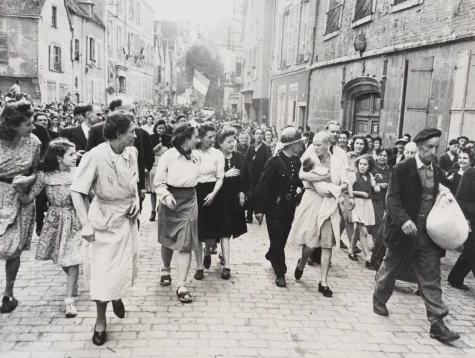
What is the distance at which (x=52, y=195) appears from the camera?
4.77m

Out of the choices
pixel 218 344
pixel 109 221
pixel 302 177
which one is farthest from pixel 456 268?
pixel 109 221

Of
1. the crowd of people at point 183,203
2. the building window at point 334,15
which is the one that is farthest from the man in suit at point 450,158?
the building window at point 334,15

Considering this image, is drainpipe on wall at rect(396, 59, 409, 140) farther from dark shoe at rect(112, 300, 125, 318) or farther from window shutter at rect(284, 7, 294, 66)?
window shutter at rect(284, 7, 294, 66)

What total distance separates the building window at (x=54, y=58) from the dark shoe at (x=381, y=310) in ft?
86.0

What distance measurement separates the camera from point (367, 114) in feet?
45.0

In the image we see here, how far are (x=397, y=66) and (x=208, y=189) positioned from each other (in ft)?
25.3

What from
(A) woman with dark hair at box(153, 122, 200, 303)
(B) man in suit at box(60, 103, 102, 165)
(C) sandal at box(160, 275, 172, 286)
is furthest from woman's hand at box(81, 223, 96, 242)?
(B) man in suit at box(60, 103, 102, 165)

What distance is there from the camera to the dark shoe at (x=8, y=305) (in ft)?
15.0

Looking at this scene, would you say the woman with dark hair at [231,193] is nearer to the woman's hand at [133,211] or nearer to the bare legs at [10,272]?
the woman's hand at [133,211]

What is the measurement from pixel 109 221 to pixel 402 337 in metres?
2.88

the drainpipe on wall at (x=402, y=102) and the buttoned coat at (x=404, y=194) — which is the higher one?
the drainpipe on wall at (x=402, y=102)

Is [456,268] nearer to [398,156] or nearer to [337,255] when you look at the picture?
[337,255]

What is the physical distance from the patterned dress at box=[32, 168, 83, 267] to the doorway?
9.81 meters

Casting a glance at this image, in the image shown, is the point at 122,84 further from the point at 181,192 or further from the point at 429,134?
the point at 429,134
